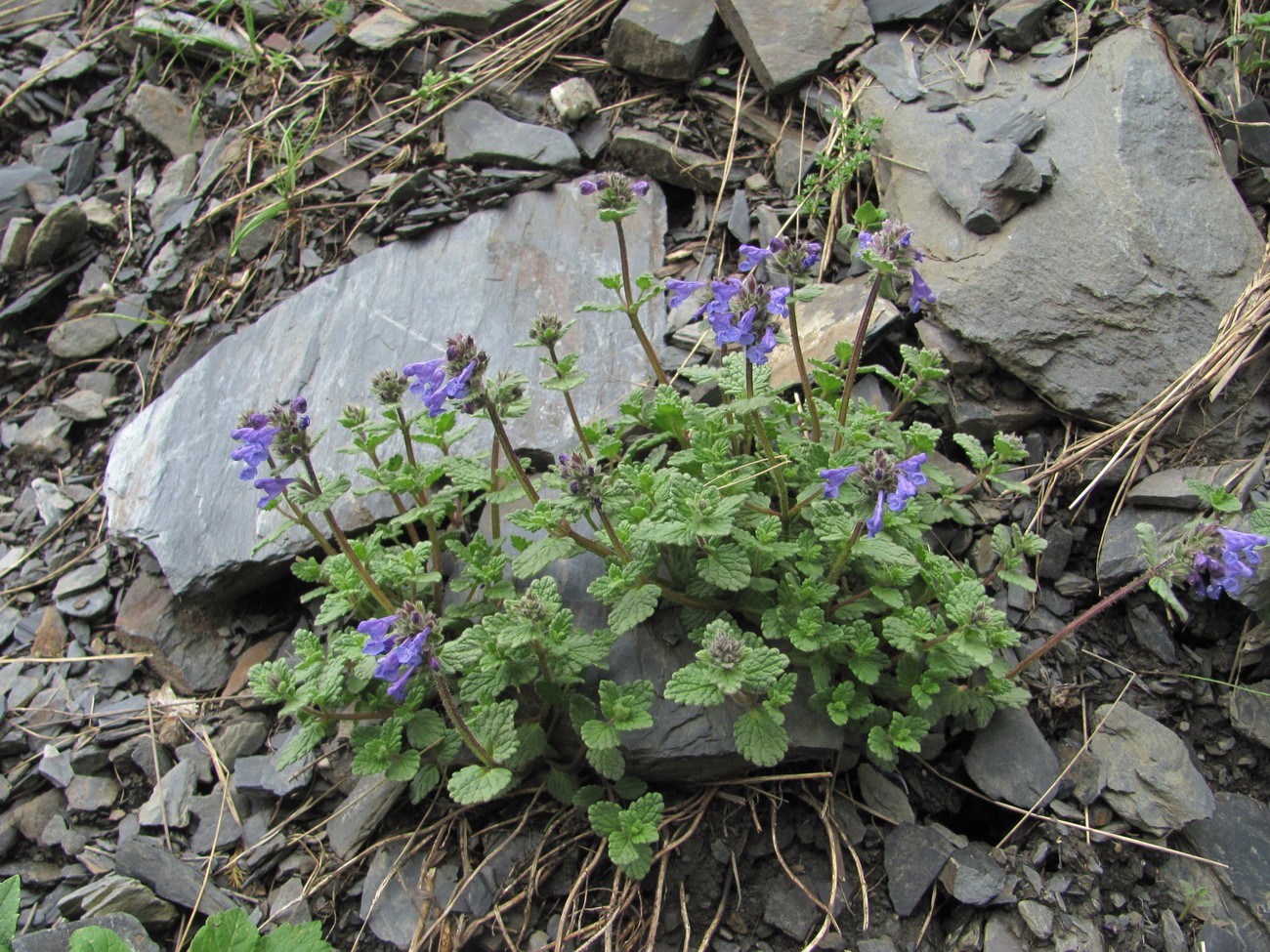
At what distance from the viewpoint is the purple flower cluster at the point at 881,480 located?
277cm

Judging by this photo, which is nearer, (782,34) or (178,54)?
(782,34)

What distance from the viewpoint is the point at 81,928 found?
3.23 meters

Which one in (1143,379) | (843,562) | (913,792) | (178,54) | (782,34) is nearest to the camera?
(843,562)

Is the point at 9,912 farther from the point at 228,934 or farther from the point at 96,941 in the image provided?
the point at 228,934

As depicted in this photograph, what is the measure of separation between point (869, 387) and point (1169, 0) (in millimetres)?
2644

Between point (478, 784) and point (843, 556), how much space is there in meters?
1.39

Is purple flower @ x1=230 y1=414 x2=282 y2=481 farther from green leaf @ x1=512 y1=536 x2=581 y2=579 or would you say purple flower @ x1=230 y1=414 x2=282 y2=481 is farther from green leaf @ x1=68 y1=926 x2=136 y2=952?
green leaf @ x1=68 y1=926 x2=136 y2=952

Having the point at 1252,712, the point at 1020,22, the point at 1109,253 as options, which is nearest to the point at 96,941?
the point at 1252,712

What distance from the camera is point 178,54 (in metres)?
6.09

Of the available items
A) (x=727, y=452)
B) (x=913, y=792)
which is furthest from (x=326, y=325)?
(x=913, y=792)

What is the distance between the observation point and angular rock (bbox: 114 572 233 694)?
4.23 meters

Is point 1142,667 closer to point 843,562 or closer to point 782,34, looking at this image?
point 843,562

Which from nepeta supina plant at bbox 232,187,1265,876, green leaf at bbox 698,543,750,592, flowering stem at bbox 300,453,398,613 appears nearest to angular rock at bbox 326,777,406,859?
nepeta supina plant at bbox 232,187,1265,876

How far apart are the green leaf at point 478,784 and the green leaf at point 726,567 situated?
0.89 meters
